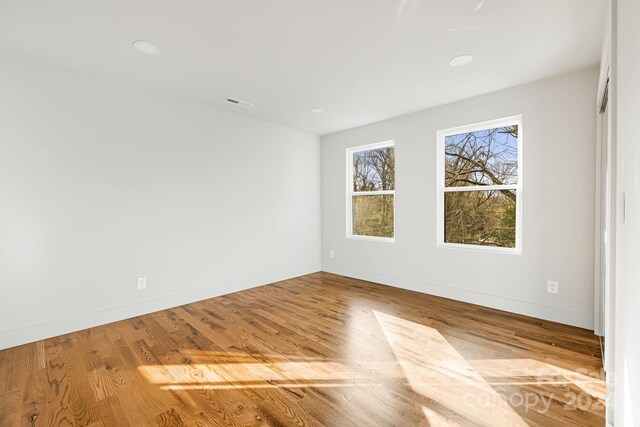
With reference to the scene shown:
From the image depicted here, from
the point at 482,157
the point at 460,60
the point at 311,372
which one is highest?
the point at 460,60

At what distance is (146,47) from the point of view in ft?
7.75

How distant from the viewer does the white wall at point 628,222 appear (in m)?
0.91

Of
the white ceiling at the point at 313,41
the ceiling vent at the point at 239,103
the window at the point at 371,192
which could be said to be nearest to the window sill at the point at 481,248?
the window at the point at 371,192

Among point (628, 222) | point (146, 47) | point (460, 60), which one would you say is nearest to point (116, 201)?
point (146, 47)

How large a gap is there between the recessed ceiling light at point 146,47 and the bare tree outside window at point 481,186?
3.30 meters

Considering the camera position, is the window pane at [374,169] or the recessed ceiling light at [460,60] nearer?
the recessed ceiling light at [460,60]

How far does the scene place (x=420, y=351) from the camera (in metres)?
2.39

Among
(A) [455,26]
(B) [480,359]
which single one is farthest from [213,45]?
(B) [480,359]

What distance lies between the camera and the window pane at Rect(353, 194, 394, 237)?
4.45 m

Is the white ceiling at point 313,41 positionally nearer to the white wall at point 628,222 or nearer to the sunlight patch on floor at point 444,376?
the white wall at point 628,222

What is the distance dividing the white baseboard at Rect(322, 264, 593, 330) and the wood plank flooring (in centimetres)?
12

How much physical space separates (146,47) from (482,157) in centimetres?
359

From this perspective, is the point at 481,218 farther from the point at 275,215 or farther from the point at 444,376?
the point at 275,215

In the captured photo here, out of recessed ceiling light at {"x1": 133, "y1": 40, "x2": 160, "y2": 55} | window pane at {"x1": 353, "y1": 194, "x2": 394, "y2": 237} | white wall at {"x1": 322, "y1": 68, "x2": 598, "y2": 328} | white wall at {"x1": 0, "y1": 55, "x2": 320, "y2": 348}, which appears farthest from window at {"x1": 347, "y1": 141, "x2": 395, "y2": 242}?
recessed ceiling light at {"x1": 133, "y1": 40, "x2": 160, "y2": 55}
